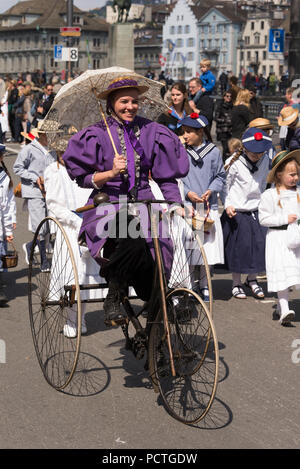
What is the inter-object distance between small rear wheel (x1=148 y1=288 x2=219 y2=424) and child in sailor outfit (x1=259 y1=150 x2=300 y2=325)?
258 centimetres

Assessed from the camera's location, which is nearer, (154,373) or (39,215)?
(154,373)

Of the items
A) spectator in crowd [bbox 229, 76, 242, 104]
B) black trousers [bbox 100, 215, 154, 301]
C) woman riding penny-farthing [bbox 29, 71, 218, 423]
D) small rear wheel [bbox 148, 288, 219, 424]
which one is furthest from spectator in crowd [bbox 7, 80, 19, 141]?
small rear wheel [bbox 148, 288, 219, 424]

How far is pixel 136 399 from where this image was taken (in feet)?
19.2

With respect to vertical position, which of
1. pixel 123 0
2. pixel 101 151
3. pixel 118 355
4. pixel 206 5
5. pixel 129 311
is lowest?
pixel 118 355

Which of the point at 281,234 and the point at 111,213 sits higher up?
the point at 111,213

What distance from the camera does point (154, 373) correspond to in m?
5.43

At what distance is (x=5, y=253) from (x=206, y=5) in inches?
6791

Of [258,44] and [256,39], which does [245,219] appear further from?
[256,39]

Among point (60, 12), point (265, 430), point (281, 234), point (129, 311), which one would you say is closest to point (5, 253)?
point (281, 234)

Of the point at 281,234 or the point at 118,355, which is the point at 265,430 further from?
the point at 281,234

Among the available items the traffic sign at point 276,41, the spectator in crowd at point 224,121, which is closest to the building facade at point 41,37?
the traffic sign at point 276,41

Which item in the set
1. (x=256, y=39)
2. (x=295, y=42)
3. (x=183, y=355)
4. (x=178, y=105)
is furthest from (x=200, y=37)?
(x=183, y=355)

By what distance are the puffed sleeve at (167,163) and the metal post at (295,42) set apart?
11.8 m

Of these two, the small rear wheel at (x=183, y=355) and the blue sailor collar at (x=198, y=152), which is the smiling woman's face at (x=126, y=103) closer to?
the small rear wheel at (x=183, y=355)
